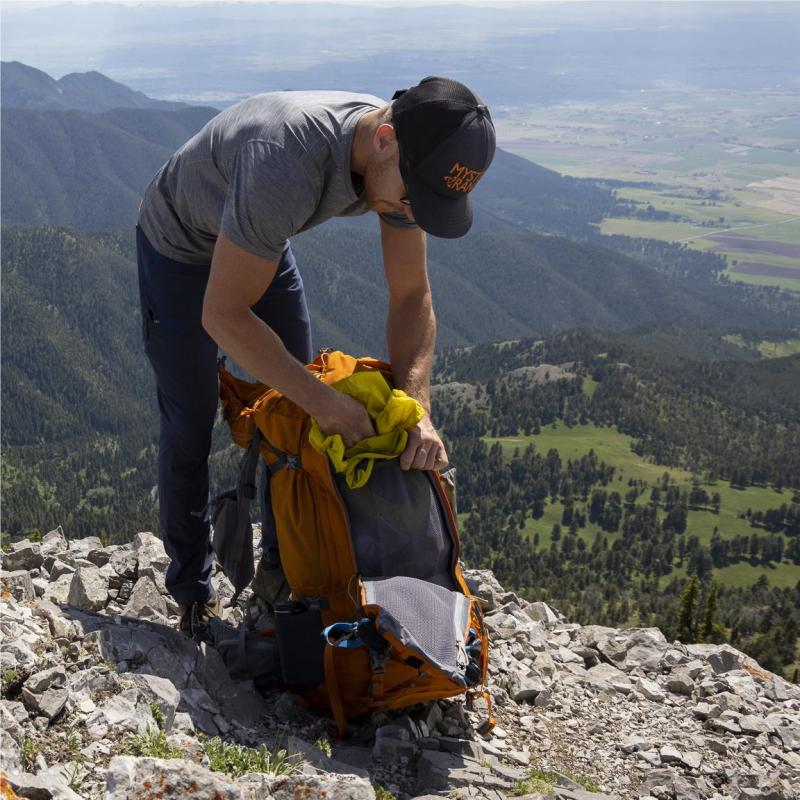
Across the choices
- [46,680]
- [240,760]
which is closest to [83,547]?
[46,680]

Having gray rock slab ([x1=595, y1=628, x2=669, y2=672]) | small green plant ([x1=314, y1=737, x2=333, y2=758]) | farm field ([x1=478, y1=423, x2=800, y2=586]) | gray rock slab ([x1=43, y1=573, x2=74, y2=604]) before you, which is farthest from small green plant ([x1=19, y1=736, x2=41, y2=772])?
farm field ([x1=478, y1=423, x2=800, y2=586])

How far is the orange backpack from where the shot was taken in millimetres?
6004

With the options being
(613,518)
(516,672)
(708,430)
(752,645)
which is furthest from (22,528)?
(516,672)

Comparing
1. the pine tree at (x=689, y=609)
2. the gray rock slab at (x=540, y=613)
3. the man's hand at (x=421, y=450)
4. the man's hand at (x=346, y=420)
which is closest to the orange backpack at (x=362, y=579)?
the man's hand at (x=421, y=450)

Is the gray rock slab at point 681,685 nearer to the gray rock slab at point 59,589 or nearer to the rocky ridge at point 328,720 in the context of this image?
the rocky ridge at point 328,720

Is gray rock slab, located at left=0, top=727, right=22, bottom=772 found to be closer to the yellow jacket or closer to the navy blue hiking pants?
the yellow jacket

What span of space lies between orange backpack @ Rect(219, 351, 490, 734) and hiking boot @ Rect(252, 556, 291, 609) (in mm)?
430

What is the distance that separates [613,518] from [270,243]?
161m

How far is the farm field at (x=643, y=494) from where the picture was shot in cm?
13975

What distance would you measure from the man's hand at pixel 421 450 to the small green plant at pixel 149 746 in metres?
2.57

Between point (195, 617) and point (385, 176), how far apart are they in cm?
428

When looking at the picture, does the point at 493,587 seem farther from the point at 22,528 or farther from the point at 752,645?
the point at 22,528

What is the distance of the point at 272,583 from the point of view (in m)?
7.28

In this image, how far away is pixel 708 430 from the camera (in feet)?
604
